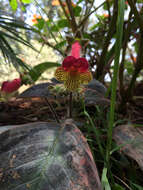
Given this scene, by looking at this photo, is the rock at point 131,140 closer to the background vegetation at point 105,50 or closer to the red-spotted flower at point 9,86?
the background vegetation at point 105,50

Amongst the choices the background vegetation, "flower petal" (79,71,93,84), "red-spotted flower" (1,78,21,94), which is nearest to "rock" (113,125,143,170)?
the background vegetation

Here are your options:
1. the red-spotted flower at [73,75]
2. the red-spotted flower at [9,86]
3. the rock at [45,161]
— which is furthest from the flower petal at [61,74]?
the red-spotted flower at [9,86]

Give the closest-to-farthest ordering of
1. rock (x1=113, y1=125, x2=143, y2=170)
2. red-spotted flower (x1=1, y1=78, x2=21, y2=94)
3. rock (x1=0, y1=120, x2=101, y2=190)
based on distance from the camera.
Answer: rock (x1=0, y1=120, x2=101, y2=190)
rock (x1=113, y1=125, x2=143, y2=170)
red-spotted flower (x1=1, y1=78, x2=21, y2=94)

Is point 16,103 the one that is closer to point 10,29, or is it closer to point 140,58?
point 10,29

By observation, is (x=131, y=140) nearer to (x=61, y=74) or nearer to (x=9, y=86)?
(x=61, y=74)

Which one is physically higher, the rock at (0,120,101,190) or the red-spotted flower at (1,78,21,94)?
the red-spotted flower at (1,78,21,94)

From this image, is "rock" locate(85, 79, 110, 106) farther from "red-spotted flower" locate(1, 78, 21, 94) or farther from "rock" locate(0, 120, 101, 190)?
"red-spotted flower" locate(1, 78, 21, 94)

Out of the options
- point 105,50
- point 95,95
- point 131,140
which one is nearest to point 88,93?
point 95,95
